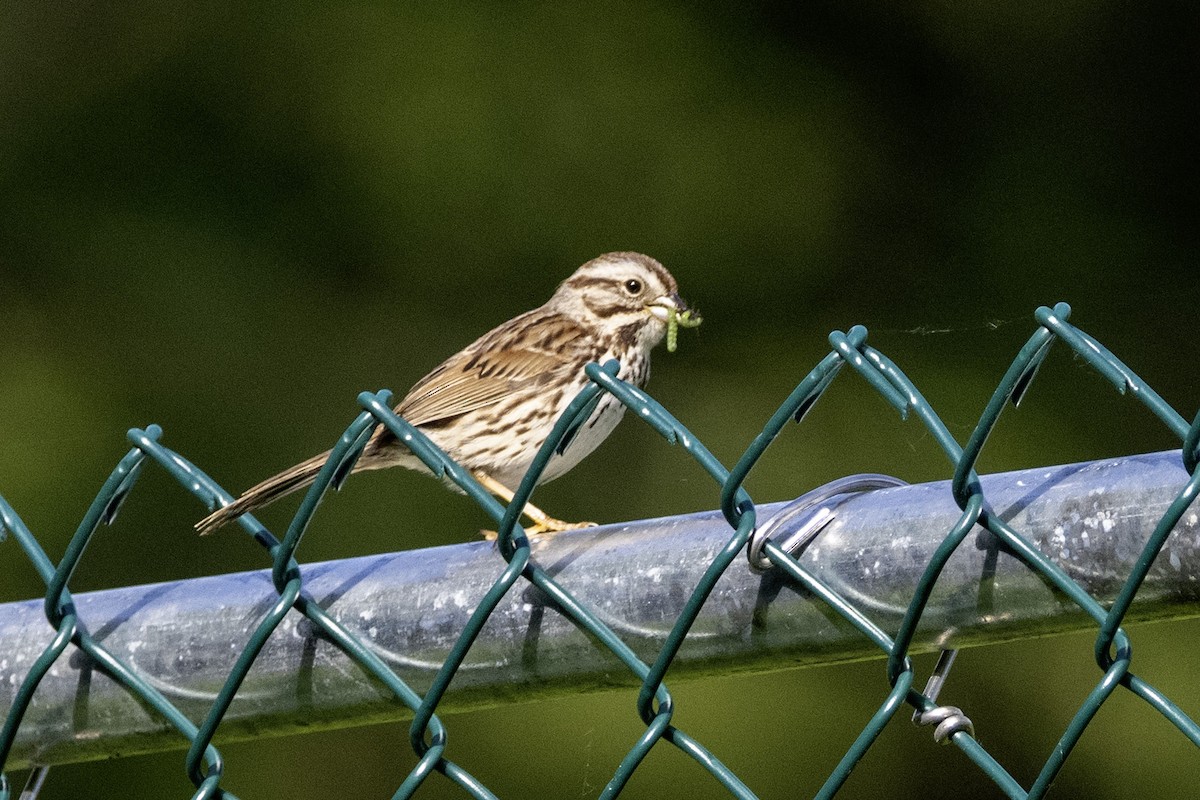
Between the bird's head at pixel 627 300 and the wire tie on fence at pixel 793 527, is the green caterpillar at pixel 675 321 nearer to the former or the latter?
the bird's head at pixel 627 300

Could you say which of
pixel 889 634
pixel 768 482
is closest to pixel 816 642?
pixel 889 634

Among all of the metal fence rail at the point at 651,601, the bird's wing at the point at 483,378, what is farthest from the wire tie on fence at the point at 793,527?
the bird's wing at the point at 483,378

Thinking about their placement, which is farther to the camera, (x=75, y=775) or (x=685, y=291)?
(x=685, y=291)

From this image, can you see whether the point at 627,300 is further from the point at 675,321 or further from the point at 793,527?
the point at 793,527

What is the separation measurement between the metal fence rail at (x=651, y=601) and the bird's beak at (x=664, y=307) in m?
3.17

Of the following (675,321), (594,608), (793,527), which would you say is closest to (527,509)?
(675,321)

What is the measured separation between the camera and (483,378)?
16.6 ft

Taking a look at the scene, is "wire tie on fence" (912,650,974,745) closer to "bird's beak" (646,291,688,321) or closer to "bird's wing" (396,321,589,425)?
"bird's wing" (396,321,589,425)

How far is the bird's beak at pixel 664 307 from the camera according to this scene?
5.21 metres

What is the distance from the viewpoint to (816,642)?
1.73 meters

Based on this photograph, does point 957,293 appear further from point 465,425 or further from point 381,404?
point 381,404

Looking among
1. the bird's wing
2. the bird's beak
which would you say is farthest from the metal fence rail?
the bird's beak

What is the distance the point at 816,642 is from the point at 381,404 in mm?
584

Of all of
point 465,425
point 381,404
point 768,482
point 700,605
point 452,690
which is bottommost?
point 768,482
